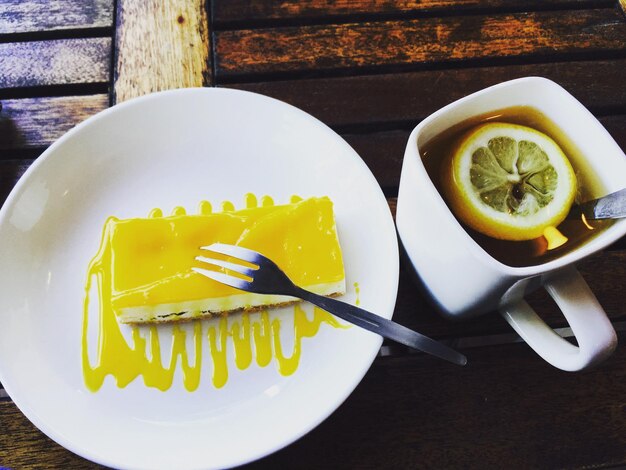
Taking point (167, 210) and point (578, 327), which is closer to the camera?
point (578, 327)

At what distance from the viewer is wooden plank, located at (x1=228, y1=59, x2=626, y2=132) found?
862 millimetres

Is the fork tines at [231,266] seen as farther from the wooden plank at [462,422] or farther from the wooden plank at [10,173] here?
the wooden plank at [10,173]

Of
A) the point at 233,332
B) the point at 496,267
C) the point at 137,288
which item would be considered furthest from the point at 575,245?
the point at 137,288

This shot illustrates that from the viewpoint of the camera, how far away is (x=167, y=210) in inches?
30.2

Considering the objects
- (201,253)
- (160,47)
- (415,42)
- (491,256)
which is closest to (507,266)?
(491,256)

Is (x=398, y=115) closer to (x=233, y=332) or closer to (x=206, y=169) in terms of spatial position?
(x=206, y=169)

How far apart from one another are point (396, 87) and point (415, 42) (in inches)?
4.0

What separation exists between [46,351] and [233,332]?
0.23m

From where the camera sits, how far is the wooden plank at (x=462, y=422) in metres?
0.65

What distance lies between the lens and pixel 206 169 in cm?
79

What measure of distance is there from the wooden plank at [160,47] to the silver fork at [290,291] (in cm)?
34

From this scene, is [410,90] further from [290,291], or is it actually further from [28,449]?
[28,449]

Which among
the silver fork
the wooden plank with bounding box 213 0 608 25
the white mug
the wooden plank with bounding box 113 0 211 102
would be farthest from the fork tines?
the wooden plank with bounding box 213 0 608 25

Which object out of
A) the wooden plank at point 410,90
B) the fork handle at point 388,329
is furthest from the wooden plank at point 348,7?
the fork handle at point 388,329
